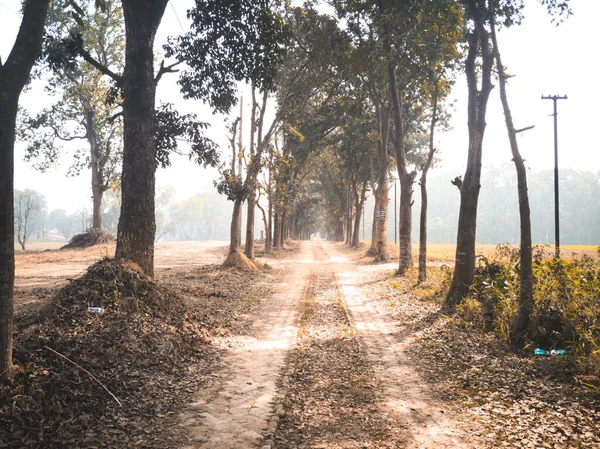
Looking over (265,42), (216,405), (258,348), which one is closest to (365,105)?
(265,42)

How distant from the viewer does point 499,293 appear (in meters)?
8.77

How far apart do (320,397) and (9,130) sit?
188 inches

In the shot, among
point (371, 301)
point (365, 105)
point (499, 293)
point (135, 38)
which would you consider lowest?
point (371, 301)

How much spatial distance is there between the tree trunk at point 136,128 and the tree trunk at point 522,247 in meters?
7.70

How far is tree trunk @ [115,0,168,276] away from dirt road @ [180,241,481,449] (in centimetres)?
358

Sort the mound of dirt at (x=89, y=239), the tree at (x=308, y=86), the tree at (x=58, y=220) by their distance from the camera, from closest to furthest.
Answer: the tree at (x=308, y=86)
the mound of dirt at (x=89, y=239)
the tree at (x=58, y=220)

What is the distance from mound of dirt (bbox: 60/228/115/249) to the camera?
1188 inches

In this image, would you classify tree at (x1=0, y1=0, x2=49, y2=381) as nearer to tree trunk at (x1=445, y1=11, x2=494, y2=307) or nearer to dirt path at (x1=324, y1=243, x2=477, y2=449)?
dirt path at (x1=324, y1=243, x2=477, y2=449)

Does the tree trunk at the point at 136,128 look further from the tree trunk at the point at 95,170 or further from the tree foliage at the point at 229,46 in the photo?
the tree trunk at the point at 95,170

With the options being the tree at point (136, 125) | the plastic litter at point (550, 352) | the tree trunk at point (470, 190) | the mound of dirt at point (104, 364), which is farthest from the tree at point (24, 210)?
the plastic litter at point (550, 352)

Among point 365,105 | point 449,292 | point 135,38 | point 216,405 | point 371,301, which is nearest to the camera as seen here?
point 216,405

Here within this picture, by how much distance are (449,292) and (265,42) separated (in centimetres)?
888

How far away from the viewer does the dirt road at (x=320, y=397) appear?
13.5ft

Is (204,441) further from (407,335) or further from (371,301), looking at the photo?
(371,301)
